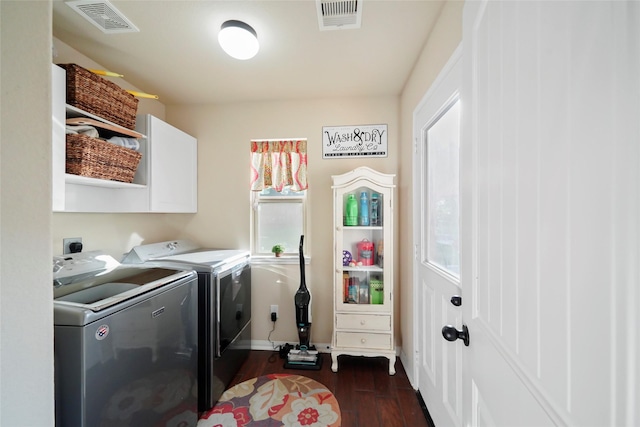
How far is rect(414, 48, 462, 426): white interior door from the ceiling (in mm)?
463

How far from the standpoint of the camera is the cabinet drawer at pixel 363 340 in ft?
6.84

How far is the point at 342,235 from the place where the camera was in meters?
2.22

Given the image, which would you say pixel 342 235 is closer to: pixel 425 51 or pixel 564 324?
pixel 425 51

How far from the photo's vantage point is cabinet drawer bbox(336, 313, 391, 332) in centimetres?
209

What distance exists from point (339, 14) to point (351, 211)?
1385 mm

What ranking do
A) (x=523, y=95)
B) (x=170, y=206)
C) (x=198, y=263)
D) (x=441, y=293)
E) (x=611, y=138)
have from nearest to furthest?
(x=611, y=138), (x=523, y=95), (x=441, y=293), (x=198, y=263), (x=170, y=206)

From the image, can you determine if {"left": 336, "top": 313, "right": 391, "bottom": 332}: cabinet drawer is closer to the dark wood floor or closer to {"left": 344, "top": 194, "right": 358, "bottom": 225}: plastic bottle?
the dark wood floor

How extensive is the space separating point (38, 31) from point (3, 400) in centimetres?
96

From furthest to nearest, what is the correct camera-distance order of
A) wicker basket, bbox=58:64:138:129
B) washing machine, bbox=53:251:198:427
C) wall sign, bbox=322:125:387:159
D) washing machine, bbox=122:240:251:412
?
1. wall sign, bbox=322:125:387:159
2. washing machine, bbox=122:240:251:412
3. wicker basket, bbox=58:64:138:129
4. washing machine, bbox=53:251:198:427

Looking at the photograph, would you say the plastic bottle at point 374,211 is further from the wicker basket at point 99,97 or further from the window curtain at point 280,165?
the wicker basket at point 99,97

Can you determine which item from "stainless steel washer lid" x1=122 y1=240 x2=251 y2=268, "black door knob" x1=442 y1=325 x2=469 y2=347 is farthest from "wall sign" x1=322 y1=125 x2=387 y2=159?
"black door knob" x1=442 y1=325 x2=469 y2=347

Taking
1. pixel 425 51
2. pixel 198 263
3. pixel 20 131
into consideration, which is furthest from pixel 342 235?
pixel 20 131

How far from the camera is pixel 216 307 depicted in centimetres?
178

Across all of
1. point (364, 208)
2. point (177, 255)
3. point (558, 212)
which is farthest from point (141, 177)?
point (558, 212)
